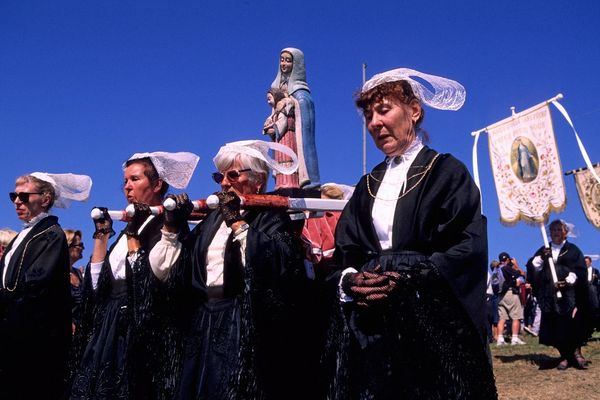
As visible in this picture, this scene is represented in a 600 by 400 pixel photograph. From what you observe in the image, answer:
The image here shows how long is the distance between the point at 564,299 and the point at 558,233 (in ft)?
3.14

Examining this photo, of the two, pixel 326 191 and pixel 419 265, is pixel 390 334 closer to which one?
pixel 419 265

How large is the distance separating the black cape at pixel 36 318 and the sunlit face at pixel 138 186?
117 cm

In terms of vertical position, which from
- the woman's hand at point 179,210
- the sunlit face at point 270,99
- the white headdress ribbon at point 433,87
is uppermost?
the sunlit face at point 270,99

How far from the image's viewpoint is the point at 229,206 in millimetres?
3387

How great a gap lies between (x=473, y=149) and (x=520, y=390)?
9.81 ft

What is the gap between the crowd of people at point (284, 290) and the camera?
9.20 feet

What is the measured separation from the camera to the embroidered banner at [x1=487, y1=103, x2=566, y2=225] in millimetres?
8273

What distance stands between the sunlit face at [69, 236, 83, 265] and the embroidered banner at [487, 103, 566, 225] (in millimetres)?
5509

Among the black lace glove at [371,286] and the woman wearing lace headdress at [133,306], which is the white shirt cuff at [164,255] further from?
the black lace glove at [371,286]

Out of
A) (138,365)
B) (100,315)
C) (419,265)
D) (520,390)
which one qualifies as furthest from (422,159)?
(520,390)

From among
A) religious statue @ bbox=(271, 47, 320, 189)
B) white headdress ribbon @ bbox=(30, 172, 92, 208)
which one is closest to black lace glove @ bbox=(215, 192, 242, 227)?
white headdress ribbon @ bbox=(30, 172, 92, 208)

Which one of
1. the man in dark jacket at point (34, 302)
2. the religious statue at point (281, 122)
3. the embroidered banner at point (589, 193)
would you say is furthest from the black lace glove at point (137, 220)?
the embroidered banner at point (589, 193)

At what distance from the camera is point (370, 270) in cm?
299

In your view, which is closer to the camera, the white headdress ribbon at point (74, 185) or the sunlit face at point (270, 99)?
the white headdress ribbon at point (74, 185)
